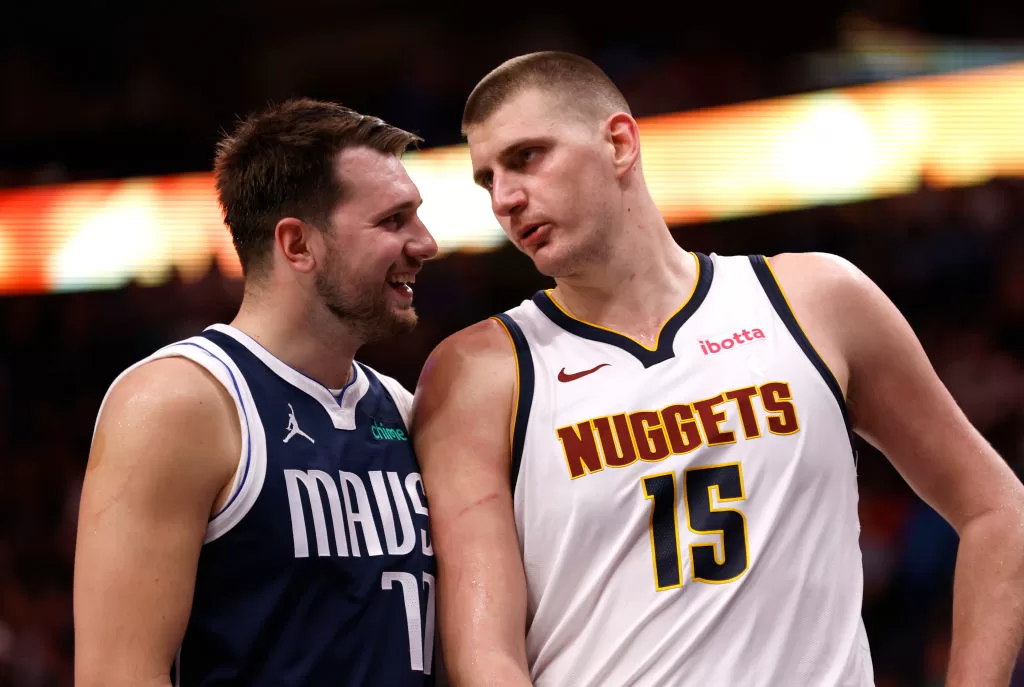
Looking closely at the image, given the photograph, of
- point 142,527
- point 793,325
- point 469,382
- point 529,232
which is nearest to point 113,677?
point 142,527

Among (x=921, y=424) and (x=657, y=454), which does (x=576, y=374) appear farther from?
(x=921, y=424)

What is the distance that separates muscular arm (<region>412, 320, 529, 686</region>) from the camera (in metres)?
2.74

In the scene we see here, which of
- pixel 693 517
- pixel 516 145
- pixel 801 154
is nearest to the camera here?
pixel 693 517

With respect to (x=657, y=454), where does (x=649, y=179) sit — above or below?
above

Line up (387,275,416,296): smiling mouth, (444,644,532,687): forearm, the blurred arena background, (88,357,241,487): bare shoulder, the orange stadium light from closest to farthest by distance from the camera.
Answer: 1. (88,357,241,487): bare shoulder
2. (444,644,532,687): forearm
3. (387,275,416,296): smiling mouth
4. the blurred arena background
5. the orange stadium light

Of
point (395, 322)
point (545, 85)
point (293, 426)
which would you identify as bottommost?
point (293, 426)

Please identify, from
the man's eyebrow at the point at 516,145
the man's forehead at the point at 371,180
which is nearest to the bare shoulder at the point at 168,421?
the man's forehead at the point at 371,180

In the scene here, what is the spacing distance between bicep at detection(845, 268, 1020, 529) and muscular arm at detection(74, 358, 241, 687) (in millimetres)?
1573

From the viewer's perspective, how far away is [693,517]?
2807 mm

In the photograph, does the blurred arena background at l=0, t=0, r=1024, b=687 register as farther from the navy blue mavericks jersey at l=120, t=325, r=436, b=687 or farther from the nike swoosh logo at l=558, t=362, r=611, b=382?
the navy blue mavericks jersey at l=120, t=325, r=436, b=687

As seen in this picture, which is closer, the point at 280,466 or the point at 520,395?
the point at 280,466

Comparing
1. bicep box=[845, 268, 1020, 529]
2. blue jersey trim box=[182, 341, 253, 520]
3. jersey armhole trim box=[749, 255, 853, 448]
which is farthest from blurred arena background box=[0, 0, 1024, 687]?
blue jersey trim box=[182, 341, 253, 520]

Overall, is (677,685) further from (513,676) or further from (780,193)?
(780,193)

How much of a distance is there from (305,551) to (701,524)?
2.98 ft
